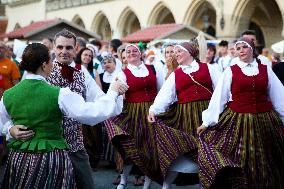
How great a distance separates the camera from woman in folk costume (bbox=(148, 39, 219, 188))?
5.46 metres

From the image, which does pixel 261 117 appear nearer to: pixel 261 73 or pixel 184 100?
pixel 261 73

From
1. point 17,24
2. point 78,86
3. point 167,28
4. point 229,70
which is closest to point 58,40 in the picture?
point 78,86

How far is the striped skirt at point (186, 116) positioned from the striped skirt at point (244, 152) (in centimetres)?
44

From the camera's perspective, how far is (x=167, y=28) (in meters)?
15.7

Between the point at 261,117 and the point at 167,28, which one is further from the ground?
the point at 167,28

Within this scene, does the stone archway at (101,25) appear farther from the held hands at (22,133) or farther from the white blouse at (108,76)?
the held hands at (22,133)

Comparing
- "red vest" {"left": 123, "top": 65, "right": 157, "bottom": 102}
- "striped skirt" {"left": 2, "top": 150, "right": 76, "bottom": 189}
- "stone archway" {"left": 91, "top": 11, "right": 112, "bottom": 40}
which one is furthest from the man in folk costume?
"stone archway" {"left": 91, "top": 11, "right": 112, "bottom": 40}

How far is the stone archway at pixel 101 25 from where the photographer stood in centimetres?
3075

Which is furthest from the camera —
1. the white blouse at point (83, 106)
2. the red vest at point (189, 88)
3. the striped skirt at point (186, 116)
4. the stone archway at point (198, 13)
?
the stone archway at point (198, 13)

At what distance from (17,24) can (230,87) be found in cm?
3771

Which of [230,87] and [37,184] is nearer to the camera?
[37,184]

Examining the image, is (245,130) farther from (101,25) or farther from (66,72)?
(101,25)

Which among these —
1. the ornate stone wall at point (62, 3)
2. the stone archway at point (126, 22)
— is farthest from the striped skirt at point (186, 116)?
the ornate stone wall at point (62, 3)

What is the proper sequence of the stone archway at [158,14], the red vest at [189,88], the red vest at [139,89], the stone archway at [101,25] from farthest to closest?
1. the stone archway at [101,25]
2. the stone archway at [158,14]
3. the red vest at [139,89]
4. the red vest at [189,88]
